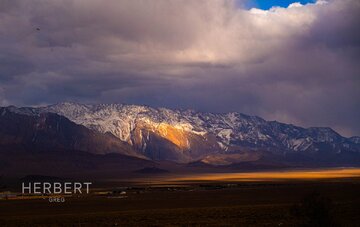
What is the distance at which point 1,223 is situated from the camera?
6381 centimetres

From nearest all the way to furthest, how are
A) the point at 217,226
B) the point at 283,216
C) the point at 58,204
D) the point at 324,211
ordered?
the point at 324,211 → the point at 217,226 → the point at 283,216 → the point at 58,204

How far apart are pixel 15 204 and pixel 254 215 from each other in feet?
167

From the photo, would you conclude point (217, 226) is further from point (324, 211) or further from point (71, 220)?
point (71, 220)

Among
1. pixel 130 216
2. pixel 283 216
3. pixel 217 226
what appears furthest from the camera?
pixel 130 216

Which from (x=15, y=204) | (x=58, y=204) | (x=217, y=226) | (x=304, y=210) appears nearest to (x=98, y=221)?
(x=217, y=226)

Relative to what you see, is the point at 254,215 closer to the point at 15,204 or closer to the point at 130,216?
the point at 130,216

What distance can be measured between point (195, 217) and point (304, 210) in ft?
72.0

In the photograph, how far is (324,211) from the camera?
42719mm

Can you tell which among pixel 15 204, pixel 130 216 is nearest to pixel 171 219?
pixel 130 216

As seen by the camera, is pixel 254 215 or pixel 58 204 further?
pixel 58 204

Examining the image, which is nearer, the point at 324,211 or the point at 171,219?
the point at 324,211

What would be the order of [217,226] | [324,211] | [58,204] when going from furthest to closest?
[58,204] < [217,226] < [324,211]

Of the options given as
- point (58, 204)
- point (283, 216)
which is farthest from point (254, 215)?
point (58, 204)

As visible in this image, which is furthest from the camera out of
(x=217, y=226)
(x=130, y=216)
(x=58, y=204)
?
(x=58, y=204)
